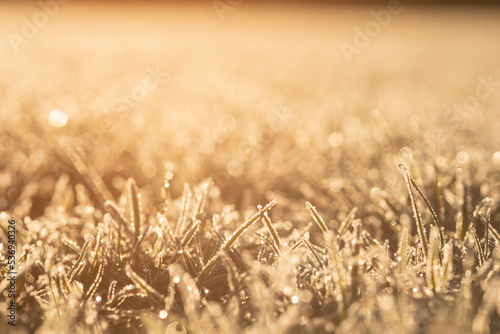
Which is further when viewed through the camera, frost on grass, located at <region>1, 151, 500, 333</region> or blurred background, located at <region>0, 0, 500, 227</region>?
blurred background, located at <region>0, 0, 500, 227</region>

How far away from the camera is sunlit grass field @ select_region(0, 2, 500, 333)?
3.49 feet

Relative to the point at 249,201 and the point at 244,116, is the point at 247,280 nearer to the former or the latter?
the point at 249,201

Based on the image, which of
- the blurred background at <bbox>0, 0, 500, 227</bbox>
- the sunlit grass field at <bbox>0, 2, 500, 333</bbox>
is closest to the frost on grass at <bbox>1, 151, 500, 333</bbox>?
the sunlit grass field at <bbox>0, 2, 500, 333</bbox>

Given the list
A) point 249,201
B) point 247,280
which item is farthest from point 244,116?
point 247,280

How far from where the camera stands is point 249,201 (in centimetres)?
183

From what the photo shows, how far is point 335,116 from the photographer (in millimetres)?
3010

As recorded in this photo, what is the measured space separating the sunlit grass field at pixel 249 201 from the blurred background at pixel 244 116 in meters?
0.01

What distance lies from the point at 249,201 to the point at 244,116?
1281 millimetres

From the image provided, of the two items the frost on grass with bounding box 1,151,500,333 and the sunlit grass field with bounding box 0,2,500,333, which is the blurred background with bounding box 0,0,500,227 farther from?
the frost on grass with bounding box 1,151,500,333

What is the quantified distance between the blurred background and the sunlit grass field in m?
0.01

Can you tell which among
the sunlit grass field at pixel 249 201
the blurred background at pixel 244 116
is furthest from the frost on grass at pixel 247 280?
the blurred background at pixel 244 116

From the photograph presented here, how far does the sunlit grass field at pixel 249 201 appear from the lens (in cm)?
106

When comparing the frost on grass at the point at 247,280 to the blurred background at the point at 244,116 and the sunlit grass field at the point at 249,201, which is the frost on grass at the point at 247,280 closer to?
the sunlit grass field at the point at 249,201

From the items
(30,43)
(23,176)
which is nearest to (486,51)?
(30,43)
